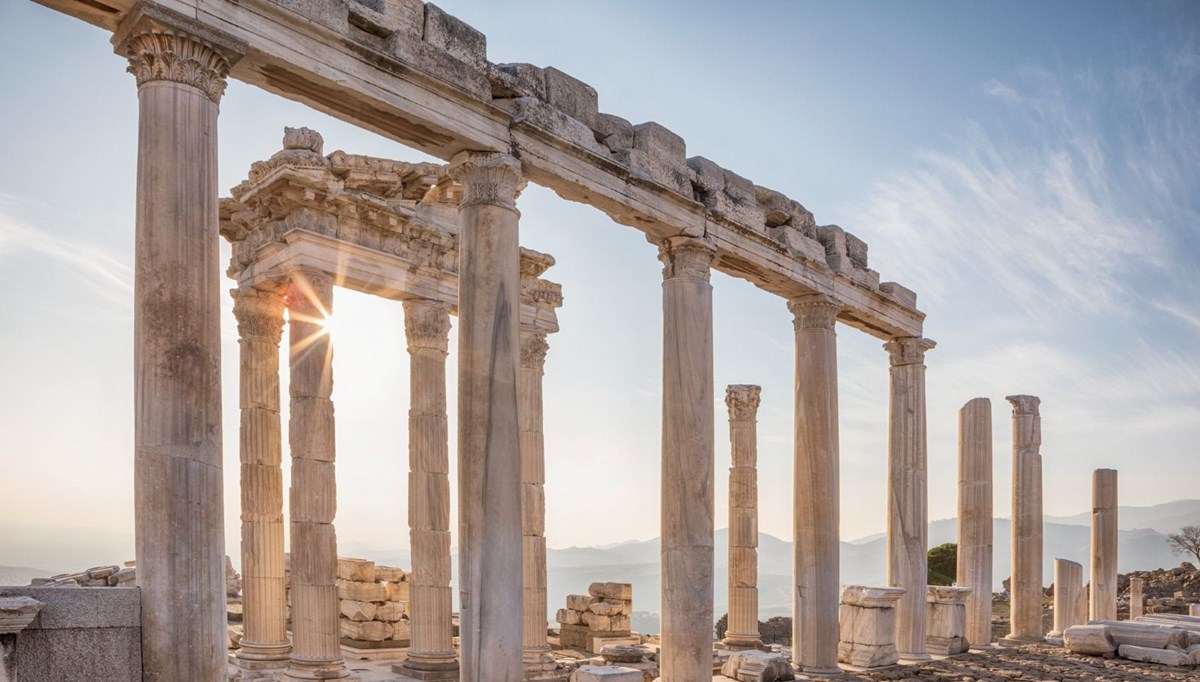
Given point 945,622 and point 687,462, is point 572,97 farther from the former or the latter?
point 945,622

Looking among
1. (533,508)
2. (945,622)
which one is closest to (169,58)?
(533,508)

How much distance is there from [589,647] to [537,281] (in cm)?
1114

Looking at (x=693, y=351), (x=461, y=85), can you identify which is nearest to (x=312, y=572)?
(x=693, y=351)

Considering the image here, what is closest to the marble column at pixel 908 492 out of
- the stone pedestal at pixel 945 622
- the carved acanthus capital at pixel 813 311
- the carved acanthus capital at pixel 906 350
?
the carved acanthus capital at pixel 906 350

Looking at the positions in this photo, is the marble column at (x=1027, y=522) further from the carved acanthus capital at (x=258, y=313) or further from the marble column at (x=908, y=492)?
the carved acanthus capital at (x=258, y=313)

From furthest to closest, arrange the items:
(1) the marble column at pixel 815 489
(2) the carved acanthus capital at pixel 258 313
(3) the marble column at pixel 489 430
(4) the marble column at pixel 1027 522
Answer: (4) the marble column at pixel 1027 522, (2) the carved acanthus capital at pixel 258 313, (1) the marble column at pixel 815 489, (3) the marble column at pixel 489 430

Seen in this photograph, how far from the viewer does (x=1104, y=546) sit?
31.5 m

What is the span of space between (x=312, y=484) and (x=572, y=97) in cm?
856

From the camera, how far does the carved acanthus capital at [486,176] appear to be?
12.5m

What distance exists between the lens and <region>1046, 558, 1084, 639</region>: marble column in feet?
97.5

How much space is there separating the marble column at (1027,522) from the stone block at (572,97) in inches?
785

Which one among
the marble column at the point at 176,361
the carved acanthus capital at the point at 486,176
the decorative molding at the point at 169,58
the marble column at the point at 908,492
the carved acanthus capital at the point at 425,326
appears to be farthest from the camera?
the marble column at the point at 908,492

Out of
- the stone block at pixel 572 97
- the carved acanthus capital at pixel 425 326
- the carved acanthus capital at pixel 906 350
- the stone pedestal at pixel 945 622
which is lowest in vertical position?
the stone pedestal at pixel 945 622

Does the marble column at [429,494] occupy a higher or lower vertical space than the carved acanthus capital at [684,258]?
lower
